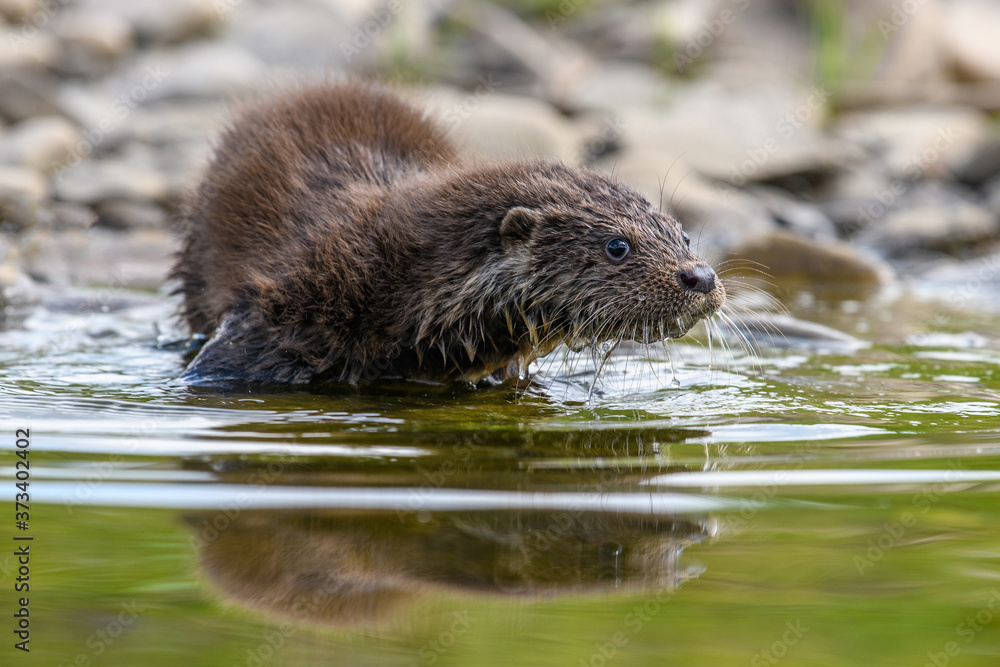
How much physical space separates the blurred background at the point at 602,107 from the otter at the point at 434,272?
5.72 feet

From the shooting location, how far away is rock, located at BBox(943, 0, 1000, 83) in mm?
20830

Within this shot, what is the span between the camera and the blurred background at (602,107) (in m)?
11.4

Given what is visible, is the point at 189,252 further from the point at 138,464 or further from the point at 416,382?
the point at 138,464

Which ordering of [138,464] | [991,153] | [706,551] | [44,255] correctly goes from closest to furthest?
[706,551], [138,464], [44,255], [991,153]

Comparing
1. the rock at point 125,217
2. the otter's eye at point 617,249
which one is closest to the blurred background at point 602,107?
the rock at point 125,217

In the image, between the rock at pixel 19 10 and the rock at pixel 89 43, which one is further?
the rock at pixel 19 10

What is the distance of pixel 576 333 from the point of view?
5172 mm

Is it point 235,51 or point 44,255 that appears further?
point 235,51

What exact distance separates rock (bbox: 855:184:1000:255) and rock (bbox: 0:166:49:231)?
360 inches

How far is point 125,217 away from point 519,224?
868cm

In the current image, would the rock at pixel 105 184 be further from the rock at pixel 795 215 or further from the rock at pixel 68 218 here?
the rock at pixel 795 215

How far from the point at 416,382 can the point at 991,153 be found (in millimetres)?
11997

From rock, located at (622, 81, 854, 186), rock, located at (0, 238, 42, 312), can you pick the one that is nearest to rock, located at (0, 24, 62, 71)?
rock, located at (0, 238, 42, 312)

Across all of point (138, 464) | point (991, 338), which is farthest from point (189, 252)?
point (991, 338)
